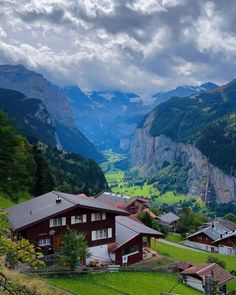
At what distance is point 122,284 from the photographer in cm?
3619

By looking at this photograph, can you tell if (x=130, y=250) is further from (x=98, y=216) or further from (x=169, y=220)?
(x=169, y=220)

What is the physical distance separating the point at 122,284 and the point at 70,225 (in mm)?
10428

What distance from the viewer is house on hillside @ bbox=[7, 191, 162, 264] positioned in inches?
1674

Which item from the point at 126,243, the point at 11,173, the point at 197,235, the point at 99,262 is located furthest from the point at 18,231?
the point at 197,235

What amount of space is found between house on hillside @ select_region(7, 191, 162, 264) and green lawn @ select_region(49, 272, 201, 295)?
560cm

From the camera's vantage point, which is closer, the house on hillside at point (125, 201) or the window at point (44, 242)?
the window at point (44, 242)

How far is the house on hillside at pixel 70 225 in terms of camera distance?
42531 millimetres

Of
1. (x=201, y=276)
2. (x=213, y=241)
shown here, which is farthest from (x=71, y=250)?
(x=213, y=241)

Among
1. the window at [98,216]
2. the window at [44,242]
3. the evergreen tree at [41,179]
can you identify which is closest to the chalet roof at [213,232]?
the evergreen tree at [41,179]

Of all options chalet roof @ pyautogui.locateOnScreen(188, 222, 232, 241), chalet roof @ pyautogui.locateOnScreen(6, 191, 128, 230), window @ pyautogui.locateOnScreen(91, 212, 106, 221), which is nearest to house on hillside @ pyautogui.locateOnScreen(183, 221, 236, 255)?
chalet roof @ pyautogui.locateOnScreen(188, 222, 232, 241)

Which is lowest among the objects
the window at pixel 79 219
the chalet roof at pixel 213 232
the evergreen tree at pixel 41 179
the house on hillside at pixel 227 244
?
the house on hillside at pixel 227 244

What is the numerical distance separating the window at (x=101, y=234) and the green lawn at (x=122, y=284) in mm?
6388

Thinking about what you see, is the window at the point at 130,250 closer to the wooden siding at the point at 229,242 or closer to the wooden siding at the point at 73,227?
the wooden siding at the point at 73,227

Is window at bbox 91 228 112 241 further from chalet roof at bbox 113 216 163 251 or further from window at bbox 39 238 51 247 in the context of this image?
window at bbox 39 238 51 247
